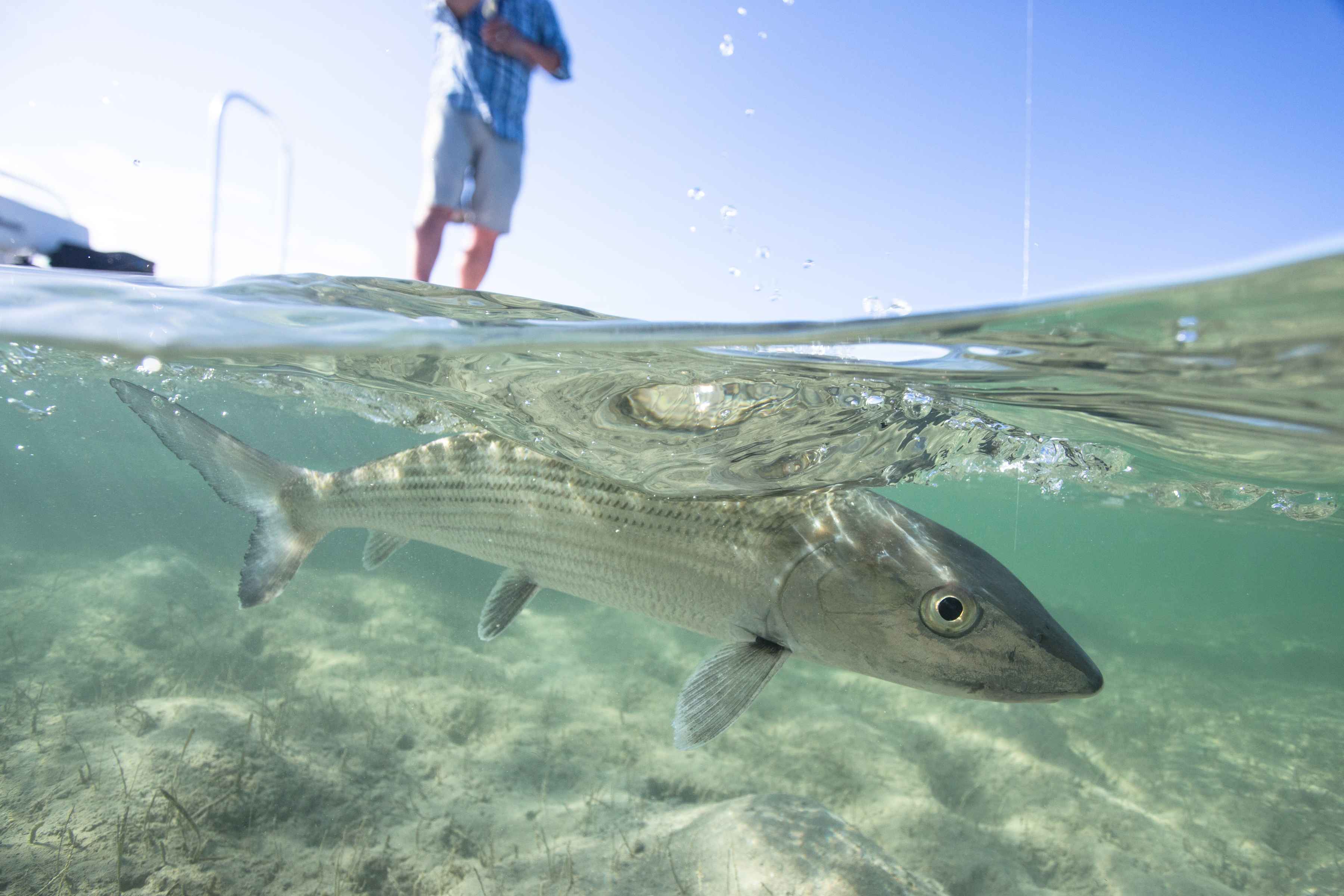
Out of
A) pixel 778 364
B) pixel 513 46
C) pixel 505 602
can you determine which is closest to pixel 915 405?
pixel 778 364

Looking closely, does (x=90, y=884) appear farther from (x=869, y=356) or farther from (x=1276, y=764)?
(x=1276, y=764)

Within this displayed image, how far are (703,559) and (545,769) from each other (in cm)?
629

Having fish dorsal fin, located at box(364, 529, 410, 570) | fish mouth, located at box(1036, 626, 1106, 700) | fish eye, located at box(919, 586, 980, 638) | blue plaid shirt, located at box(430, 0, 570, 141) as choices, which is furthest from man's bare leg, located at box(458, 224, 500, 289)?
fish mouth, located at box(1036, 626, 1106, 700)

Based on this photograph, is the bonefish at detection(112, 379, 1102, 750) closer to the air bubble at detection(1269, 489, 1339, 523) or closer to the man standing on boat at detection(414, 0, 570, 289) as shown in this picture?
the man standing on boat at detection(414, 0, 570, 289)

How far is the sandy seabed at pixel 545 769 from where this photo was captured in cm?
498

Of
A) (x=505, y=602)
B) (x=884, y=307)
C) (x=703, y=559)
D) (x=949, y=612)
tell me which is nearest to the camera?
(x=949, y=612)

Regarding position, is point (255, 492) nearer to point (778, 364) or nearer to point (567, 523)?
point (567, 523)

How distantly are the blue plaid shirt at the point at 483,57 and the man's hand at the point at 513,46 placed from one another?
0.03m

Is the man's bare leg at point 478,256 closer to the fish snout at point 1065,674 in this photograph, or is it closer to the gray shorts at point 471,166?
the gray shorts at point 471,166

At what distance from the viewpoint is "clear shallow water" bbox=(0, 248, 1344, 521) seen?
3631mm

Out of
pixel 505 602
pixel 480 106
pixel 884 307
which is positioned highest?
pixel 480 106

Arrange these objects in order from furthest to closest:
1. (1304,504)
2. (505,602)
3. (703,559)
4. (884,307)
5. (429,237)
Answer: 1. (1304,504)
2. (429,237)
3. (884,307)
4. (505,602)
5. (703,559)

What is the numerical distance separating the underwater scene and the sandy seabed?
0.06 metres

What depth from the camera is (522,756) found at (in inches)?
327
